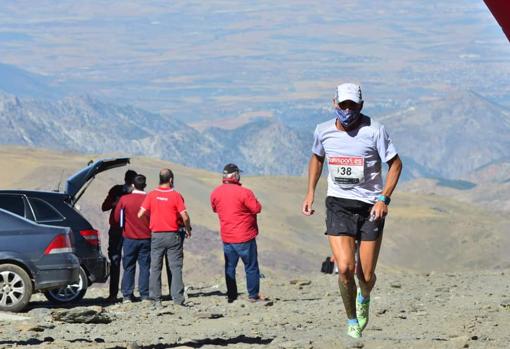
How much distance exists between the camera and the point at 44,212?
52.5 feet

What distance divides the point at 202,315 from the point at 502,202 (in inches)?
6494

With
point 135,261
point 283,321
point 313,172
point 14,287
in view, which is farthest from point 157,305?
point 313,172

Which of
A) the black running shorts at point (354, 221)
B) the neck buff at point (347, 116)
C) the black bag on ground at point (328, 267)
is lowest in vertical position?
the black bag on ground at point (328, 267)

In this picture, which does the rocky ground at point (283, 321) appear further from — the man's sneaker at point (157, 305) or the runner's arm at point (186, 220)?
the runner's arm at point (186, 220)

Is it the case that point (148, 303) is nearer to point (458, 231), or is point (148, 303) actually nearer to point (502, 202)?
point (458, 231)

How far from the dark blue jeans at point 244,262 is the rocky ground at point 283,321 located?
0.17 m

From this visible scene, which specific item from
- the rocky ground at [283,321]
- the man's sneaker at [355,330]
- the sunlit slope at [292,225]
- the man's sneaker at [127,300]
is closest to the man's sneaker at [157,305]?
the rocky ground at [283,321]

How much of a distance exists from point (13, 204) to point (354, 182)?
21.2 ft

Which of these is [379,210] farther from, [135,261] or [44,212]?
[135,261]

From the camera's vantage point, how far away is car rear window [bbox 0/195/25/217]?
15797 millimetres

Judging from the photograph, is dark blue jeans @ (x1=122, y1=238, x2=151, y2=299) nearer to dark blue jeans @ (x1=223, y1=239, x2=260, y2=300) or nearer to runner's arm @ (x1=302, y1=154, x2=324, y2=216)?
dark blue jeans @ (x1=223, y1=239, x2=260, y2=300)

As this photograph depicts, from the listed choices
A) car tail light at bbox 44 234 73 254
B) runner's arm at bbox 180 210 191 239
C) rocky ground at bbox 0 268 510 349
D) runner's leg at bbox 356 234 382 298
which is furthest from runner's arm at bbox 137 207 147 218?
runner's leg at bbox 356 234 382 298

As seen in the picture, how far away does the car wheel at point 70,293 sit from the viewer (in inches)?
647

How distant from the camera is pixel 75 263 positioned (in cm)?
1491
